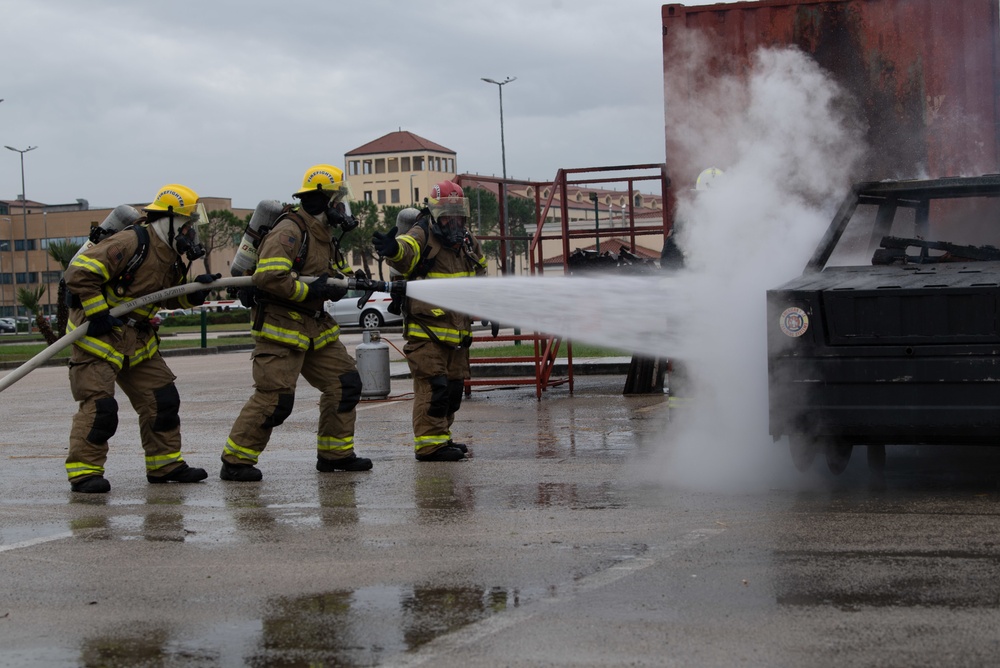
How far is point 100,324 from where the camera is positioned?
24.0 ft

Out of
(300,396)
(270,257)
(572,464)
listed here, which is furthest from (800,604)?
(300,396)

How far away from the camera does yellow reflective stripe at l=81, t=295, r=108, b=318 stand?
24.0 feet

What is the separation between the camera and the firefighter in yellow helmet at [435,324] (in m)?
8.38

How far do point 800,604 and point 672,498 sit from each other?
2.23m

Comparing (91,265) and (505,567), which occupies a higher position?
(91,265)

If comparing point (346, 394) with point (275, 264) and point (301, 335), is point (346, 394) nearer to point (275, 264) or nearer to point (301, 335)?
point (301, 335)

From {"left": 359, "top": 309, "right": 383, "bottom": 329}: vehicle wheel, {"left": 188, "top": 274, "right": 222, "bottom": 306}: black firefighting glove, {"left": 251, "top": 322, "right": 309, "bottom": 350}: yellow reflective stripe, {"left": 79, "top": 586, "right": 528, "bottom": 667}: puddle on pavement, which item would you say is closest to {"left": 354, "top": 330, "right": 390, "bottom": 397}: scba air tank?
{"left": 188, "top": 274, "right": 222, "bottom": 306}: black firefighting glove

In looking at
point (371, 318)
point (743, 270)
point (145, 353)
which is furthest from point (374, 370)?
point (371, 318)

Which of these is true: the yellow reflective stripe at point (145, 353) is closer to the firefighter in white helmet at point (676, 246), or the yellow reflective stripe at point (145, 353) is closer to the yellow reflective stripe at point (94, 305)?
the yellow reflective stripe at point (94, 305)

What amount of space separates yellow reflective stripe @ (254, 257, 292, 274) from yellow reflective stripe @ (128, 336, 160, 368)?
807mm

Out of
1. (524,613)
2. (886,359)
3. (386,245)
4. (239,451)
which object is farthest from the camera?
(386,245)

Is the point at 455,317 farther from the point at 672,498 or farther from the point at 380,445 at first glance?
the point at 672,498

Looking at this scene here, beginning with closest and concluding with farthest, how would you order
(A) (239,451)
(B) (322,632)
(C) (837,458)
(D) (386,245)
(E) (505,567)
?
(B) (322,632), (E) (505,567), (C) (837,458), (A) (239,451), (D) (386,245)

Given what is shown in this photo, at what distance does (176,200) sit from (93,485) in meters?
1.77
